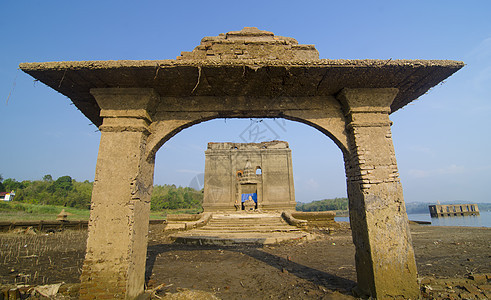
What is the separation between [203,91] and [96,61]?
1.64 metres

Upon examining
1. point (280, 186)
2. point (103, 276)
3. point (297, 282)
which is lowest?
point (297, 282)

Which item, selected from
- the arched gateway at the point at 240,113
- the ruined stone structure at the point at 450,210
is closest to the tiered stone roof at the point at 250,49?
the arched gateway at the point at 240,113

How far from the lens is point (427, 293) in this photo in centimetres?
361

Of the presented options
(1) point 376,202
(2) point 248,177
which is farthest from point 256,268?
(2) point 248,177

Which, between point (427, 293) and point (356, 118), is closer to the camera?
point (427, 293)

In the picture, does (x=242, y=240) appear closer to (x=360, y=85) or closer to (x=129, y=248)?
(x=129, y=248)

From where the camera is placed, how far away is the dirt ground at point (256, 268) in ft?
14.0

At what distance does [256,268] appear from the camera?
5.82 metres

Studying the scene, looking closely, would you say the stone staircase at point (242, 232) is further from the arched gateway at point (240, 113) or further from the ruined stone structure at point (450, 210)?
the ruined stone structure at point (450, 210)

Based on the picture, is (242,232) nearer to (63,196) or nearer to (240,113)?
(240,113)

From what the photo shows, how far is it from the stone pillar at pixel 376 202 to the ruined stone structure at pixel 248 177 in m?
15.5

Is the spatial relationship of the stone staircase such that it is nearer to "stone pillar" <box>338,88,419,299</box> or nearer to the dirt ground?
the dirt ground

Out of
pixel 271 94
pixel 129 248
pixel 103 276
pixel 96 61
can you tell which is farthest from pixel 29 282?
pixel 271 94

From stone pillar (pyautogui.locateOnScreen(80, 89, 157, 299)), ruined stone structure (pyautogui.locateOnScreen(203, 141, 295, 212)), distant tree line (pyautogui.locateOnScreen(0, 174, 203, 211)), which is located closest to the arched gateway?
stone pillar (pyautogui.locateOnScreen(80, 89, 157, 299))
